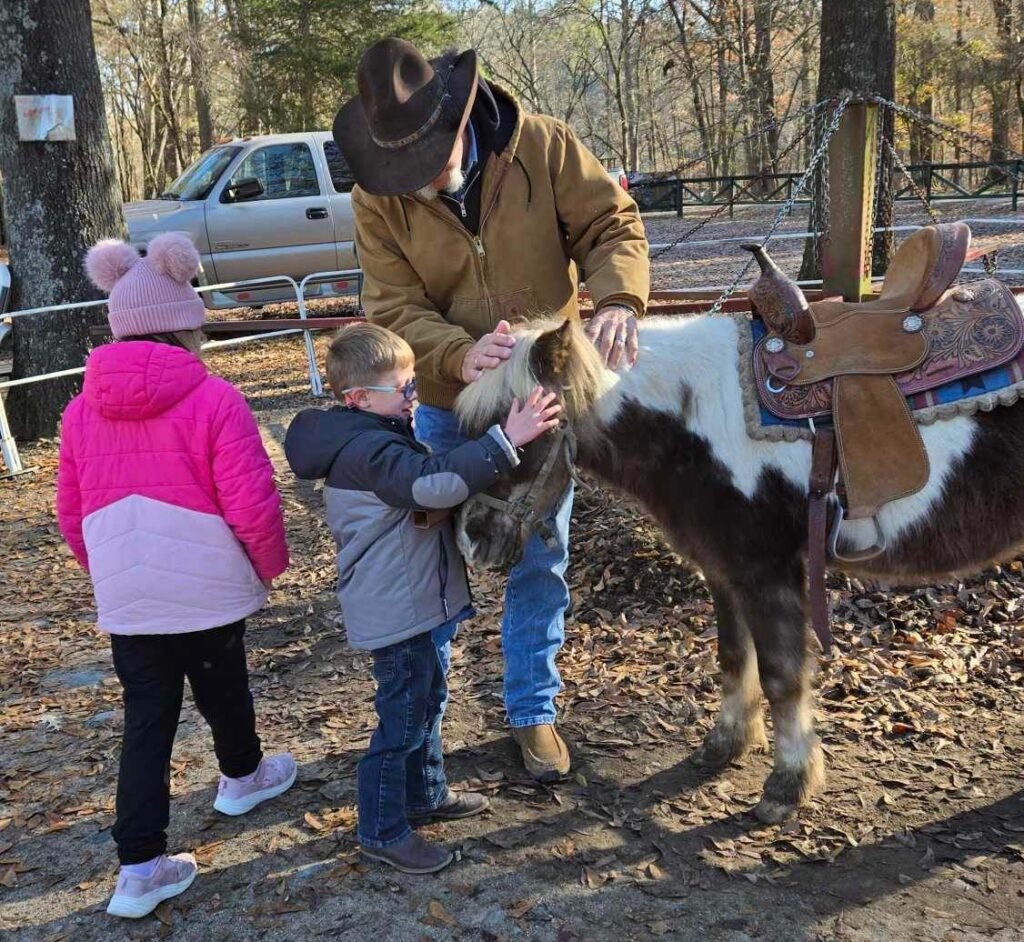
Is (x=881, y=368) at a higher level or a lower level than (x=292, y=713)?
higher

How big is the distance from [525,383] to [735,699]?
1.50 metres

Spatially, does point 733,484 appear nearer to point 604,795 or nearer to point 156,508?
point 604,795

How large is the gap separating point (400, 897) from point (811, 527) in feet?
5.30

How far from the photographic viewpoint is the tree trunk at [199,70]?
2516cm

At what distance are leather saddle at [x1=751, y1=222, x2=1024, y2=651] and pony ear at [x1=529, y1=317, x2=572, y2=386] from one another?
0.62 m

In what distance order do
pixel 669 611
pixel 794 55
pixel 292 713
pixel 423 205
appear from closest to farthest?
pixel 423 205, pixel 292 713, pixel 669 611, pixel 794 55

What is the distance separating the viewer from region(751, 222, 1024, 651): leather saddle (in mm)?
2541

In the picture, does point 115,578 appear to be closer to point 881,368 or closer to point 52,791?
point 52,791

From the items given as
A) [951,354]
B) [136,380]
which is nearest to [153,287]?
[136,380]

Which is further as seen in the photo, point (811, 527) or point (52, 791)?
point (52, 791)

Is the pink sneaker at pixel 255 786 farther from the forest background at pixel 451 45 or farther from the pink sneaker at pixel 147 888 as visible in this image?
the forest background at pixel 451 45

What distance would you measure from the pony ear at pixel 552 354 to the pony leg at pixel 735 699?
1.17 metres

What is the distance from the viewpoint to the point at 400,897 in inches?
103

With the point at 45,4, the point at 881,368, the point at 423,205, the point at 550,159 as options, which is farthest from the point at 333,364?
the point at 45,4
